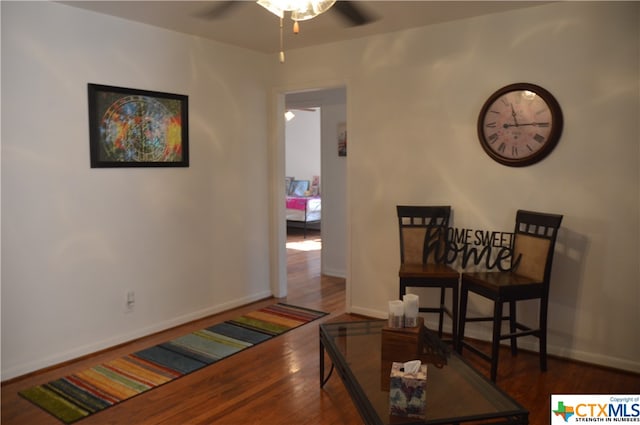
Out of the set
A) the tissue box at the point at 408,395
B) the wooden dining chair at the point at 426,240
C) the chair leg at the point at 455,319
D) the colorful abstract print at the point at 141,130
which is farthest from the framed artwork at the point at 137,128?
the tissue box at the point at 408,395

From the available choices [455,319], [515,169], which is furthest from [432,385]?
[515,169]

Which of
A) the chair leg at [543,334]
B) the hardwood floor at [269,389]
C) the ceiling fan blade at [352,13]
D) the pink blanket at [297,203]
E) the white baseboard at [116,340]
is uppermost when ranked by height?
the ceiling fan blade at [352,13]

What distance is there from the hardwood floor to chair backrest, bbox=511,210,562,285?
2.03 feet

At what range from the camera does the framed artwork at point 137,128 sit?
11.3 ft

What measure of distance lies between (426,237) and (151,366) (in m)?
2.06

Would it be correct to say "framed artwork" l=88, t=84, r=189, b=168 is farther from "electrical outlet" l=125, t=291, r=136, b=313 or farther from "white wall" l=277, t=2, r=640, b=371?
"white wall" l=277, t=2, r=640, b=371

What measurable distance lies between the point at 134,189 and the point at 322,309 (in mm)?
1888

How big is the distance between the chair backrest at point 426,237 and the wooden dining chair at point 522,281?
44 centimetres

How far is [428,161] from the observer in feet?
12.6

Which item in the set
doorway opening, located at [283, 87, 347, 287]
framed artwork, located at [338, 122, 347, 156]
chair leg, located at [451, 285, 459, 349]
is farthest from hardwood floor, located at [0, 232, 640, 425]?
framed artwork, located at [338, 122, 347, 156]

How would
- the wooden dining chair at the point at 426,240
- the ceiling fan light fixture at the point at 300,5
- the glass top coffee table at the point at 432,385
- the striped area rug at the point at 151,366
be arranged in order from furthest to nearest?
the wooden dining chair at the point at 426,240
the striped area rug at the point at 151,366
the ceiling fan light fixture at the point at 300,5
the glass top coffee table at the point at 432,385

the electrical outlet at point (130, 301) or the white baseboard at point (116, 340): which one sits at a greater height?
the electrical outlet at point (130, 301)

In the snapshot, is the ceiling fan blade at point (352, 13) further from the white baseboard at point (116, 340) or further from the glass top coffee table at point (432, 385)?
the white baseboard at point (116, 340)

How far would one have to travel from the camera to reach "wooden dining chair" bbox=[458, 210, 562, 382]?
3.01 meters
